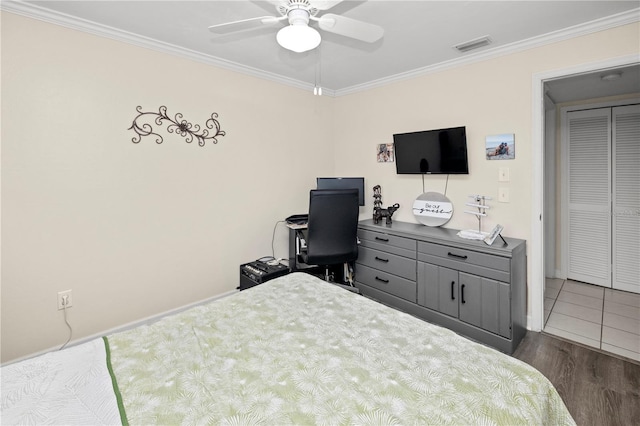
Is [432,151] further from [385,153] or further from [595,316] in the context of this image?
[595,316]

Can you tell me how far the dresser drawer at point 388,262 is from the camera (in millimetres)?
2949

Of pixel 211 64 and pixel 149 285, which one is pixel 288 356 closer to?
pixel 149 285

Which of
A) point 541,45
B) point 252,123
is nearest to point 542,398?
point 541,45

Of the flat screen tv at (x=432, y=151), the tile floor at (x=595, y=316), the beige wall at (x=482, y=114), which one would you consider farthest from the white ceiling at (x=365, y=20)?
the tile floor at (x=595, y=316)

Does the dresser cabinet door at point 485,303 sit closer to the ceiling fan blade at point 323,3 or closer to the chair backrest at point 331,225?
the chair backrest at point 331,225

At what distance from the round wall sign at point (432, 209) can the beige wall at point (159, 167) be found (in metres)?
0.09

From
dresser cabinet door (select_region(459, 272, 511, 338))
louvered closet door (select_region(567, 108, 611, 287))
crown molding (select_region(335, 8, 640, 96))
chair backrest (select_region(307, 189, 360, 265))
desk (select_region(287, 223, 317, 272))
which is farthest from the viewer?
louvered closet door (select_region(567, 108, 611, 287))

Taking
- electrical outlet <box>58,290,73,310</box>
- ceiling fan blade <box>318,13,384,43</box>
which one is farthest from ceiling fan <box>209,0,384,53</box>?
electrical outlet <box>58,290,73,310</box>

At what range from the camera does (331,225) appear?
295 centimetres

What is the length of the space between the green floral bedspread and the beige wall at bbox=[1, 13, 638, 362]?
1.37 metres

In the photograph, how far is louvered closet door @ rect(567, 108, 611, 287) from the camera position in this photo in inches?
141

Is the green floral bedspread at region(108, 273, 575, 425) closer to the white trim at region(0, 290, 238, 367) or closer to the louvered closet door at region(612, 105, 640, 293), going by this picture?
the white trim at region(0, 290, 238, 367)

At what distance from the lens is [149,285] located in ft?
8.82

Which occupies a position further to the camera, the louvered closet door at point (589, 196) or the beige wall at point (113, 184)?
the louvered closet door at point (589, 196)
